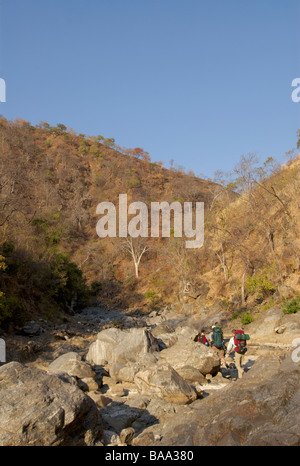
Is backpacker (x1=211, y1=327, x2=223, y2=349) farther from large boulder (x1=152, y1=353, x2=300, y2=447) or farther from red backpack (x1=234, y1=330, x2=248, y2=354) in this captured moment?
large boulder (x1=152, y1=353, x2=300, y2=447)

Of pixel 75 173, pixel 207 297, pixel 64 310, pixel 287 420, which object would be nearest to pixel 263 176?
pixel 207 297

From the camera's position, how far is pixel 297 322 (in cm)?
1452

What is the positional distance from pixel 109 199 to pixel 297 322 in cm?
4655

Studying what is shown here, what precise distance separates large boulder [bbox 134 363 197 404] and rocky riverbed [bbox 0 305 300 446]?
0.02m

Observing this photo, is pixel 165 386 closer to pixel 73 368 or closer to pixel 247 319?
pixel 73 368

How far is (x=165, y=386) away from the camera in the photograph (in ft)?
26.3

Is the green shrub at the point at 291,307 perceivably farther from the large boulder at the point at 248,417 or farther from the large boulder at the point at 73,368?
the large boulder at the point at 73,368

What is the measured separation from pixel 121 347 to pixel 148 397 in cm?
424

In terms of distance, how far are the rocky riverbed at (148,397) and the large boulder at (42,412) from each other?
0.01 meters

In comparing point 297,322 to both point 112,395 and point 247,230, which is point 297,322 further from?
point 247,230

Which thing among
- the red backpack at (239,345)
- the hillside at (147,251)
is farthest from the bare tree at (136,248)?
the red backpack at (239,345)

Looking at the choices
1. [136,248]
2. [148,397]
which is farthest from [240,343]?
[136,248]

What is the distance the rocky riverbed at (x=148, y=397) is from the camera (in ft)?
16.3

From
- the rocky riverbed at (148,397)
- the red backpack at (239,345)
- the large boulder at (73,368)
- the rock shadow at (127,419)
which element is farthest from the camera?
the large boulder at (73,368)
